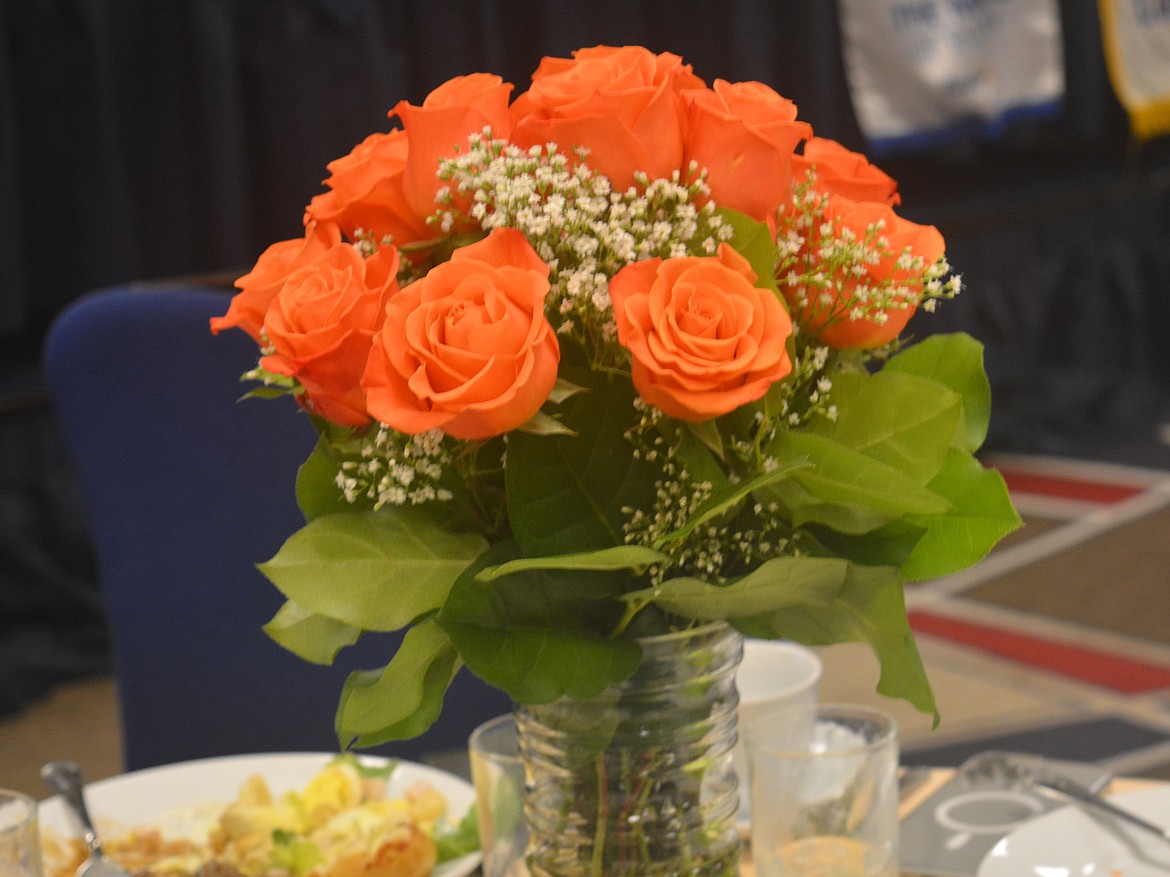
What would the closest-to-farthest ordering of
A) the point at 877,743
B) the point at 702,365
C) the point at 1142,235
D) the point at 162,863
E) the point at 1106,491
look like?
the point at 702,365 < the point at 877,743 < the point at 162,863 < the point at 1106,491 < the point at 1142,235

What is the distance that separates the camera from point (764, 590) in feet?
1.85

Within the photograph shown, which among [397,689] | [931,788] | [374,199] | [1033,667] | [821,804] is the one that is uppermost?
[374,199]

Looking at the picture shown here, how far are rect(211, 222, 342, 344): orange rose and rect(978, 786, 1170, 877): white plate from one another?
1.62ft

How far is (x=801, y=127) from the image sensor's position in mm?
612

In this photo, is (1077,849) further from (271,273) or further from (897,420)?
(271,273)

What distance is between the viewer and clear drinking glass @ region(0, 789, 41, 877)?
0.71 metres

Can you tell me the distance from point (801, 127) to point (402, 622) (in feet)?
0.93

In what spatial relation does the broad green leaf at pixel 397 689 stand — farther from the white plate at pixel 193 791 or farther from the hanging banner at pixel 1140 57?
the hanging banner at pixel 1140 57

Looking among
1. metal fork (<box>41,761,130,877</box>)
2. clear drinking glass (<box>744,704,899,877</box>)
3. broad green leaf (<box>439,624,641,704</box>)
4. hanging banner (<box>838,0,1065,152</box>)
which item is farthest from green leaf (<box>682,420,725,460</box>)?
hanging banner (<box>838,0,1065,152</box>)

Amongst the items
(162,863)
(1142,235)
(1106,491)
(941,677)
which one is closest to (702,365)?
(162,863)

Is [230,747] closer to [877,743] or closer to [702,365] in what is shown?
[877,743]

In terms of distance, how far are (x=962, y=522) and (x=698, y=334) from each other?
6.6 inches

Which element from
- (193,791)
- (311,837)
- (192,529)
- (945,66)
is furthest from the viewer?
(945,66)

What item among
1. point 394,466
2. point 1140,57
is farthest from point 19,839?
point 1140,57
